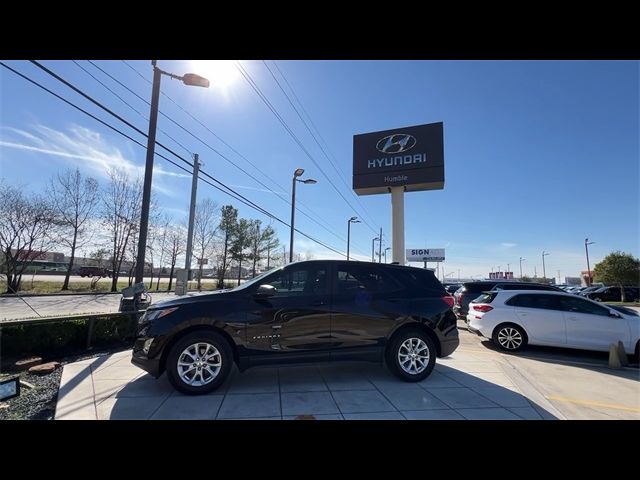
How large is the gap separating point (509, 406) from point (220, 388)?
369 centimetres

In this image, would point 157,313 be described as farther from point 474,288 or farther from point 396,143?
point 396,143

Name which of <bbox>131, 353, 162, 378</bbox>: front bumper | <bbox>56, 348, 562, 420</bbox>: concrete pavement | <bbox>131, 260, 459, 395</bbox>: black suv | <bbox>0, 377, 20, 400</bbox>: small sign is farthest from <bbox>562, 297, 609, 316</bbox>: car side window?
<bbox>0, 377, 20, 400</bbox>: small sign

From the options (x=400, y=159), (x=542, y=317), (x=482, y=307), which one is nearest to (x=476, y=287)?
(x=482, y=307)

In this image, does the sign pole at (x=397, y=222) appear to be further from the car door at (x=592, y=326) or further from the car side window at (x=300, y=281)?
the car side window at (x=300, y=281)

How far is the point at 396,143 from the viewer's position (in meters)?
16.2

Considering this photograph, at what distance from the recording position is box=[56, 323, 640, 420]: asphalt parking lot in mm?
3564

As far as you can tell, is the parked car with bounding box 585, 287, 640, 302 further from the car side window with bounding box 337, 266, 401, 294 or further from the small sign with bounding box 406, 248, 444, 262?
the car side window with bounding box 337, 266, 401, 294

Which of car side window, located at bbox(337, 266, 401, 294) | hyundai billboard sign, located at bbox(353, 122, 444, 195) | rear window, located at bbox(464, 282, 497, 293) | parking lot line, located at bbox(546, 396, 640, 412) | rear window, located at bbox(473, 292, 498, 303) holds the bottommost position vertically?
parking lot line, located at bbox(546, 396, 640, 412)

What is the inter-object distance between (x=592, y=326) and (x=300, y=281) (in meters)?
6.89

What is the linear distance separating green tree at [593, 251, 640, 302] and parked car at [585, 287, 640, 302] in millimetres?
2479
